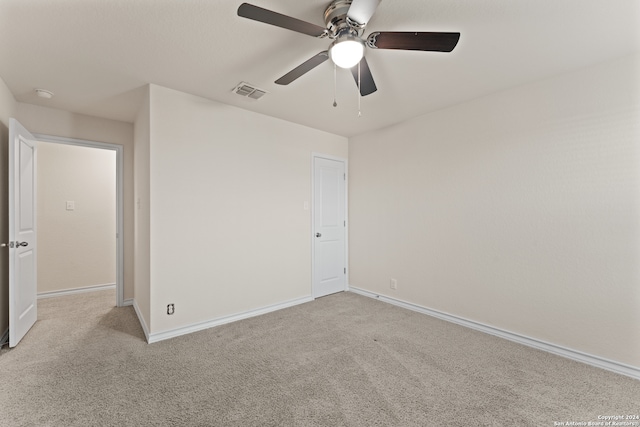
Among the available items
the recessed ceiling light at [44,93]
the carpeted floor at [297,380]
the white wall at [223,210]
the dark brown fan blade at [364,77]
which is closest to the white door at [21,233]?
the carpeted floor at [297,380]

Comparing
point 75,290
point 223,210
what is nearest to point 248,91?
point 223,210

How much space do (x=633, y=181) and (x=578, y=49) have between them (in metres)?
1.10

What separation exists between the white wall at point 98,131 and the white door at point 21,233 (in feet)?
1.01

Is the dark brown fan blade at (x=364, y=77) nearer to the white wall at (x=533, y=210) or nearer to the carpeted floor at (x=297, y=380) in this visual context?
the white wall at (x=533, y=210)

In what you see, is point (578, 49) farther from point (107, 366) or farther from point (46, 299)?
point (46, 299)

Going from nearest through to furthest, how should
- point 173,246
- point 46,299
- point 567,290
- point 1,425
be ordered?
point 1,425, point 567,290, point 173,246, point 46,299

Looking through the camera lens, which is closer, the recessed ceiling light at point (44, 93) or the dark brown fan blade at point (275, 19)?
the dark brown fan blade at point (275, 19)

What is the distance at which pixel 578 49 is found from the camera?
2107 millimetres

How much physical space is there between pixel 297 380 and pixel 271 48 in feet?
8.18

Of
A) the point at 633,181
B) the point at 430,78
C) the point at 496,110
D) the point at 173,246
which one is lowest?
the point at 173,246

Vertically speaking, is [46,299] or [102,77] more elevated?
[102,77]

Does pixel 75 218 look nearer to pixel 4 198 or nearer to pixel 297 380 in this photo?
pixel 4 198

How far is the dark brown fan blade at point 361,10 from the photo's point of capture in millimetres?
1402

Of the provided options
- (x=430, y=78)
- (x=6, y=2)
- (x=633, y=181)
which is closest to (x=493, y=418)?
(x=633, y=181)
